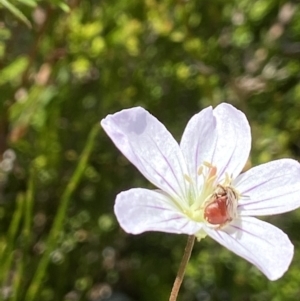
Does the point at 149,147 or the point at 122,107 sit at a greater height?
the point at 149,147

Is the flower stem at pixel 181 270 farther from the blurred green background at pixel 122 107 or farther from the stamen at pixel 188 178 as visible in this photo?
the blurred green background at pixel 122 107

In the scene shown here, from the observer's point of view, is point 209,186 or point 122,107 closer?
point 209,186

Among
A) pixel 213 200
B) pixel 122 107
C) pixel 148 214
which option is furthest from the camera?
pixel 122 107

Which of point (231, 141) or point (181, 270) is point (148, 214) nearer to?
point (181, 270)

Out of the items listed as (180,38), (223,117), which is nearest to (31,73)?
(180,38)

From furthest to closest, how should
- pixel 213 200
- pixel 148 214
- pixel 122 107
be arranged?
pixel 122 107 → pixel 213 200 → pixel 148 214

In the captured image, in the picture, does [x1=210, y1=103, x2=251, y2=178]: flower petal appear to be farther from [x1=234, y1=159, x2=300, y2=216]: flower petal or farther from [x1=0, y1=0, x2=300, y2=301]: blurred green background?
[x1=0, y1=0, x2=300, y2=301]: blurred green background

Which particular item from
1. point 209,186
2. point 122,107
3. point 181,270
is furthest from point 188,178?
point 122,107
